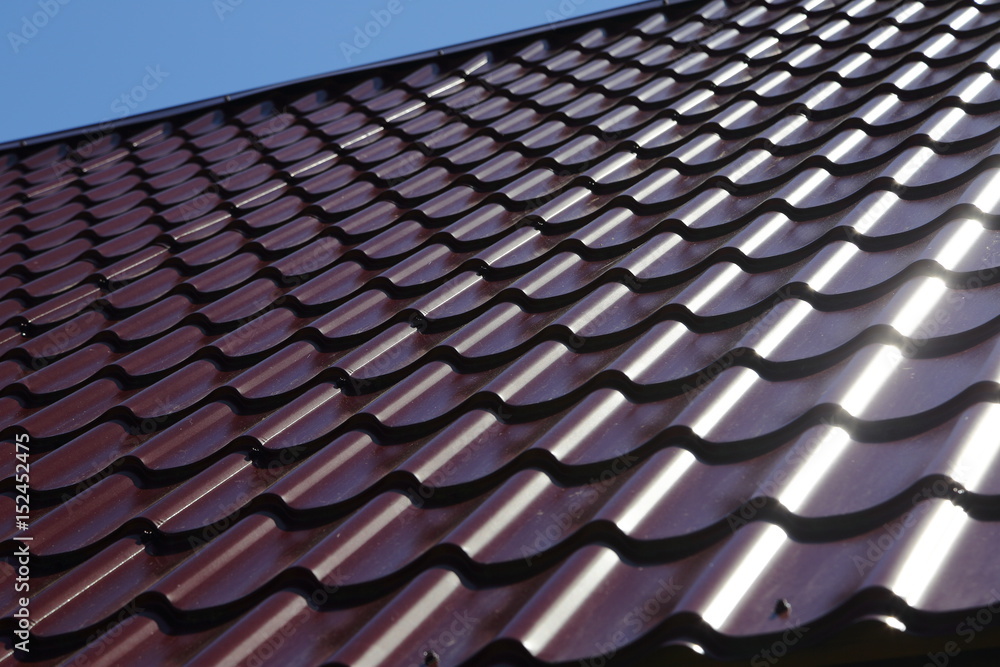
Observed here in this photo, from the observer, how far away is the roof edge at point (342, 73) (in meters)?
6.11

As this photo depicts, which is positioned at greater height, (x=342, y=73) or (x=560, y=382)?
(x=342, y=73)

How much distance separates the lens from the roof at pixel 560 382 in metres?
1.82

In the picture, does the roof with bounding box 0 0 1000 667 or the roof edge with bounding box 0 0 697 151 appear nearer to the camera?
the roof with bounding box 0 0 1000 667

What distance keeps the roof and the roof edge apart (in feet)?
3.78

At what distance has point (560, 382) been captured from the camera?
267 cm

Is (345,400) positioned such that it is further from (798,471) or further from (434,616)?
(798,471)

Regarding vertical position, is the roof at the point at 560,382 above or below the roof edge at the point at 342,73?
below

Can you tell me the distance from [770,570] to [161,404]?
2191 millimetres

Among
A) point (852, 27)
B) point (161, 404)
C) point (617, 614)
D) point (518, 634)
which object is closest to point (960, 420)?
point (617, 614)

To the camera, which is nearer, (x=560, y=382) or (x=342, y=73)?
(x=560, y=382)

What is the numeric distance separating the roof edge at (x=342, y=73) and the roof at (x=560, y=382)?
1.15 m

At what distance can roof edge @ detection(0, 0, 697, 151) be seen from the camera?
20.0ft

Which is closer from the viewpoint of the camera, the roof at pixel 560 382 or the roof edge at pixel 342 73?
the roof at pixel 560 382

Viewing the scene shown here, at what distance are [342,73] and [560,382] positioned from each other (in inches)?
171
